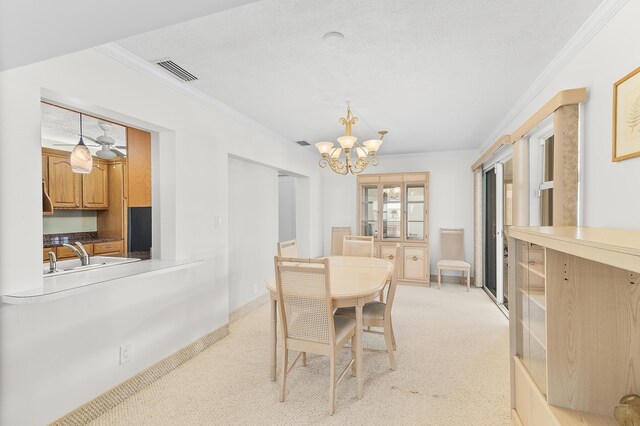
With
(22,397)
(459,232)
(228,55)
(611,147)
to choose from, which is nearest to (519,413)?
(611,147)

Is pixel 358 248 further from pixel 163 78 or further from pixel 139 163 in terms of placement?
pixel 163 78

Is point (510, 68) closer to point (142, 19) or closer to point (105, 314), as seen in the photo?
point (142, 19)

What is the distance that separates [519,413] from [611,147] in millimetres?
1572

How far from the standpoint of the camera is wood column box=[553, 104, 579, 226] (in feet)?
6.55

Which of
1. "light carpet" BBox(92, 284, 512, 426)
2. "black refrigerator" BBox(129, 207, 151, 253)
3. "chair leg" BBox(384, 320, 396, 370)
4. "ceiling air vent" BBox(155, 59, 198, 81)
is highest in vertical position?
"ceiling air vent" BBox(155, 59, 198, 81)

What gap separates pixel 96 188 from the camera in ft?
17.1

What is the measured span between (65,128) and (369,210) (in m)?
4.70

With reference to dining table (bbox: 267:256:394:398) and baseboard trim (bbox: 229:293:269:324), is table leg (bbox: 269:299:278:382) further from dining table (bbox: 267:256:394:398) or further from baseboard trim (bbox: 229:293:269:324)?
baseboard trim (bbox: 229:293:269:324)

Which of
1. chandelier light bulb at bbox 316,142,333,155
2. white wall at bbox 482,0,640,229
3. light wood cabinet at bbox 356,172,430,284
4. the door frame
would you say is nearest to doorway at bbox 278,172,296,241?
light wood cabinet at bbox 356,172,430,284

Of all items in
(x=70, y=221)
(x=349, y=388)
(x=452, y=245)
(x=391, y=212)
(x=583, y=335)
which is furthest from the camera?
(x=391, y=212)

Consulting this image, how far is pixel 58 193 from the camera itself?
468cm

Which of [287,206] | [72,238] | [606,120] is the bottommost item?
[72,238]

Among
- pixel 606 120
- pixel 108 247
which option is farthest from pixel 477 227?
pixel 108 247

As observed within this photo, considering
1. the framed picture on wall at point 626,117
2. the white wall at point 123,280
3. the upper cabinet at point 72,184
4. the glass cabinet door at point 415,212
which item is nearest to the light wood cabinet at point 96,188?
the upper cabinet at point 72,184
